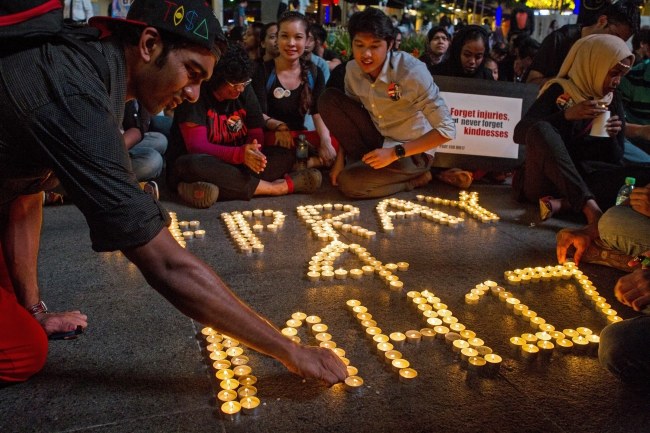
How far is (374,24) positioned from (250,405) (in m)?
2.99

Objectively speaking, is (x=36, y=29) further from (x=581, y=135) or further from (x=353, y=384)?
(x=581, y=135)

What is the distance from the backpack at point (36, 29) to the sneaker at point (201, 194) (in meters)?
2.55

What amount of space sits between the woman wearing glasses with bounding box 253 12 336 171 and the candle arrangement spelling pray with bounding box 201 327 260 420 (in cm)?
291

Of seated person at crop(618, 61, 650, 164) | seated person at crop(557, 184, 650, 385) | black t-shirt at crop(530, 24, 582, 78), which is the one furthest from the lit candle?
black t-shirt at crop(530, 24, 582, 78)

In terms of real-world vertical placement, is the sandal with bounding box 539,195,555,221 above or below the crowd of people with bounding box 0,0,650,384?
below

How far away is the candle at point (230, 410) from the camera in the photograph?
1780mm

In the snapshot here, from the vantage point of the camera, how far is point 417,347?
2.28m

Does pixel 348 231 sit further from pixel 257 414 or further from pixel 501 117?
pixel 501 117

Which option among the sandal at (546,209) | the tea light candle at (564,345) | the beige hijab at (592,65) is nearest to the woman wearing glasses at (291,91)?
Answer: the sandal at (546,209)

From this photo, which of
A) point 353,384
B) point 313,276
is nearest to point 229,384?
point 353,384

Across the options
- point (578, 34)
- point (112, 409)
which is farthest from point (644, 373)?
point (578, 34)

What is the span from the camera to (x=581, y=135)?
410 centimetres

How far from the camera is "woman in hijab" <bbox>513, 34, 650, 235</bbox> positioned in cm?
379

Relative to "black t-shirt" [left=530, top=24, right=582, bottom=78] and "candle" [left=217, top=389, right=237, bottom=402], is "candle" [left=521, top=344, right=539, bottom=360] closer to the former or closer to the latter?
"candle" [left=217, top=389, right=237, bottom=402]
